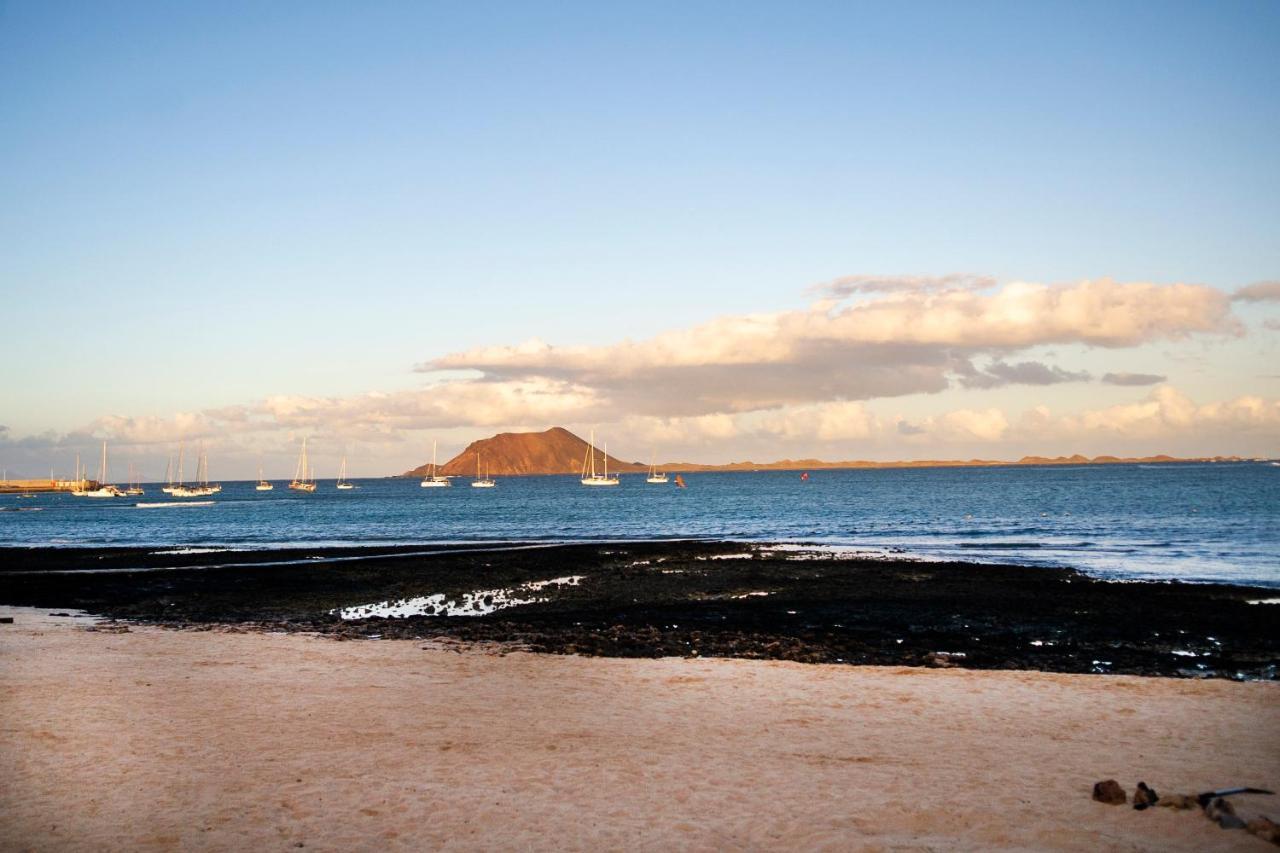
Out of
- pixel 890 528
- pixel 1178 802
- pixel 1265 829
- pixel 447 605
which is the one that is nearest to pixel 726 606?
pixel 447 605


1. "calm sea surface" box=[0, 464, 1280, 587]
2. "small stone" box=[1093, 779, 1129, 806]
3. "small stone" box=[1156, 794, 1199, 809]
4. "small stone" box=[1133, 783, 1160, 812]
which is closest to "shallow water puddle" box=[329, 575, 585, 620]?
"small stone" box=[1093, 779, 1129, 806]

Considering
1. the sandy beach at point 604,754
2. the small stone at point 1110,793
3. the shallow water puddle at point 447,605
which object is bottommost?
the shallow water puddle at point 447,605

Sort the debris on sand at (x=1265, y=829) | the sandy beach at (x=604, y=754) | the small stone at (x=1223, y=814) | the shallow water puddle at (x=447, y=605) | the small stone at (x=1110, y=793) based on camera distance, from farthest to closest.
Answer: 1. the shallow water puddle at (x=447, y=605)
2. the small stone at (x=1110, y=793)
3. the sandy beach at (x=604, y=754)
4. the small stone at (x=1223, y=814)
5. the debris on sand at (x=1265, y=829)

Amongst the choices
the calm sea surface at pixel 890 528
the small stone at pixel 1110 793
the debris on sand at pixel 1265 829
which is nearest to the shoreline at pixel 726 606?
the small stone at pixel 1110 793

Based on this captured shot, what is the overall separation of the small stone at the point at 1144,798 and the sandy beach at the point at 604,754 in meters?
0.11

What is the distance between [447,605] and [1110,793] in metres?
23.2

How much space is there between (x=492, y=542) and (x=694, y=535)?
15370 millimetres

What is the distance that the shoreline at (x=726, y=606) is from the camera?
21.5 m

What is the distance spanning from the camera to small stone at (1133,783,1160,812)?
10.6 m

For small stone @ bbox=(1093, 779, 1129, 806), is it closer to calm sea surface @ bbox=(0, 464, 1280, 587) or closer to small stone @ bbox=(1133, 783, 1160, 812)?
small stone @ bbox=(1133, 783, 1160, 812)

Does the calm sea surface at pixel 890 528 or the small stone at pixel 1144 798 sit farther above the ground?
the small stone at pixel 1144 798

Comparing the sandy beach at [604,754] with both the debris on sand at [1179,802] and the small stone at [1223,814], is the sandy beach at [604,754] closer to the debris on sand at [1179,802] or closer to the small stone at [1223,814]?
the small stone at [1223,814]

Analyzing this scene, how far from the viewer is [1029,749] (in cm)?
1324

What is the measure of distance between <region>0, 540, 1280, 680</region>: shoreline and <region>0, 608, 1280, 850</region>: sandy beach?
9.29 ft
